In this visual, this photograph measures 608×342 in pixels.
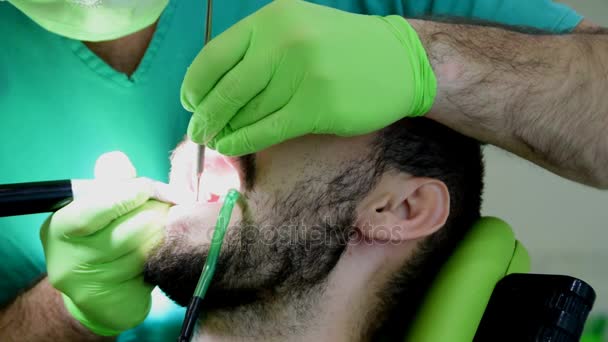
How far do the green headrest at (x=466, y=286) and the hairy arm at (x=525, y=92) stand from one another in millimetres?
177

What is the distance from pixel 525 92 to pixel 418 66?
0.76 ft

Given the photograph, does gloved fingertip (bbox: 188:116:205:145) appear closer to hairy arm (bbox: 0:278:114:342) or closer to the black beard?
the black beard

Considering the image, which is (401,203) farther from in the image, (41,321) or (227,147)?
(41,321)

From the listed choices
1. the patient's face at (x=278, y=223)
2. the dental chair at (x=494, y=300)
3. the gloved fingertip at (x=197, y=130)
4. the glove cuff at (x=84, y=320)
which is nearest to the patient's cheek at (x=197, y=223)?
the patient's face at (x=278, y=223)

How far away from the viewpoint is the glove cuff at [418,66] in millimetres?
987

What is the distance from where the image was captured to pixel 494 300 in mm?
1152

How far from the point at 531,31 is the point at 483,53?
19cm

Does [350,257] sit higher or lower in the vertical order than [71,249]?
lower

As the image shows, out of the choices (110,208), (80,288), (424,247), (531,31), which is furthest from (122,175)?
(531,31)

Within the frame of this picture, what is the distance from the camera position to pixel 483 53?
109cm

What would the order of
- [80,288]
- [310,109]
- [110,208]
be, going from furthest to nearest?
[80,288]
[110,208]
[310,109]

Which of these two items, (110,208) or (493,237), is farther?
(493,237)

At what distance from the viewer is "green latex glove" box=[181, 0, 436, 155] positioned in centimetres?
92

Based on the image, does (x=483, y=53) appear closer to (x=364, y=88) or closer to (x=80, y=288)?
(x=364, y=88)
